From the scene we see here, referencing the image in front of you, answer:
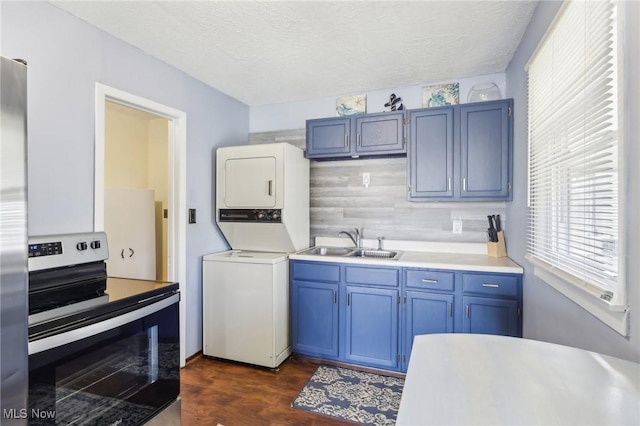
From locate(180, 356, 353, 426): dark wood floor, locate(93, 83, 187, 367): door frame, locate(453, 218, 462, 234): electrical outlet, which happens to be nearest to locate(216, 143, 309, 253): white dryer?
locate(93, 83, 187, 367): door frame

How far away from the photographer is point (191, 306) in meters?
2.82

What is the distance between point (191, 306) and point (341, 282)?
1357 mm

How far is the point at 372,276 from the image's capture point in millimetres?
2590

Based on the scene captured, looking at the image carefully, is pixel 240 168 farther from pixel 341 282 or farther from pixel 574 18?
pixel 574 18

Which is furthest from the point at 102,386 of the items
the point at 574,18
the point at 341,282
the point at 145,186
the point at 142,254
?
the point at 145,186

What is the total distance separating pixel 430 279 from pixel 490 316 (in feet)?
1.56

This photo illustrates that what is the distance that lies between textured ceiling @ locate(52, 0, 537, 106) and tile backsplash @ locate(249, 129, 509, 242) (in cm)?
80

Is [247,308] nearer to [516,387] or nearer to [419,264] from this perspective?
[419,264]

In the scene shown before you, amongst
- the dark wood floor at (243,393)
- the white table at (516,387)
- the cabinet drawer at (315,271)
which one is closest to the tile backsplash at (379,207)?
the cabinet drawer at (315,271)

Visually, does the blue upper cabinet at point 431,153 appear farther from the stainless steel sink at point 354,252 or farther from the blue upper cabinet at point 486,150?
the stainless steel sink at point 354,252

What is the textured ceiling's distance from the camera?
6.09 ft

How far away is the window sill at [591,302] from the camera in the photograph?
3.11 ft

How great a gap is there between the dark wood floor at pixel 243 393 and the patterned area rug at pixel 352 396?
0.25ft
